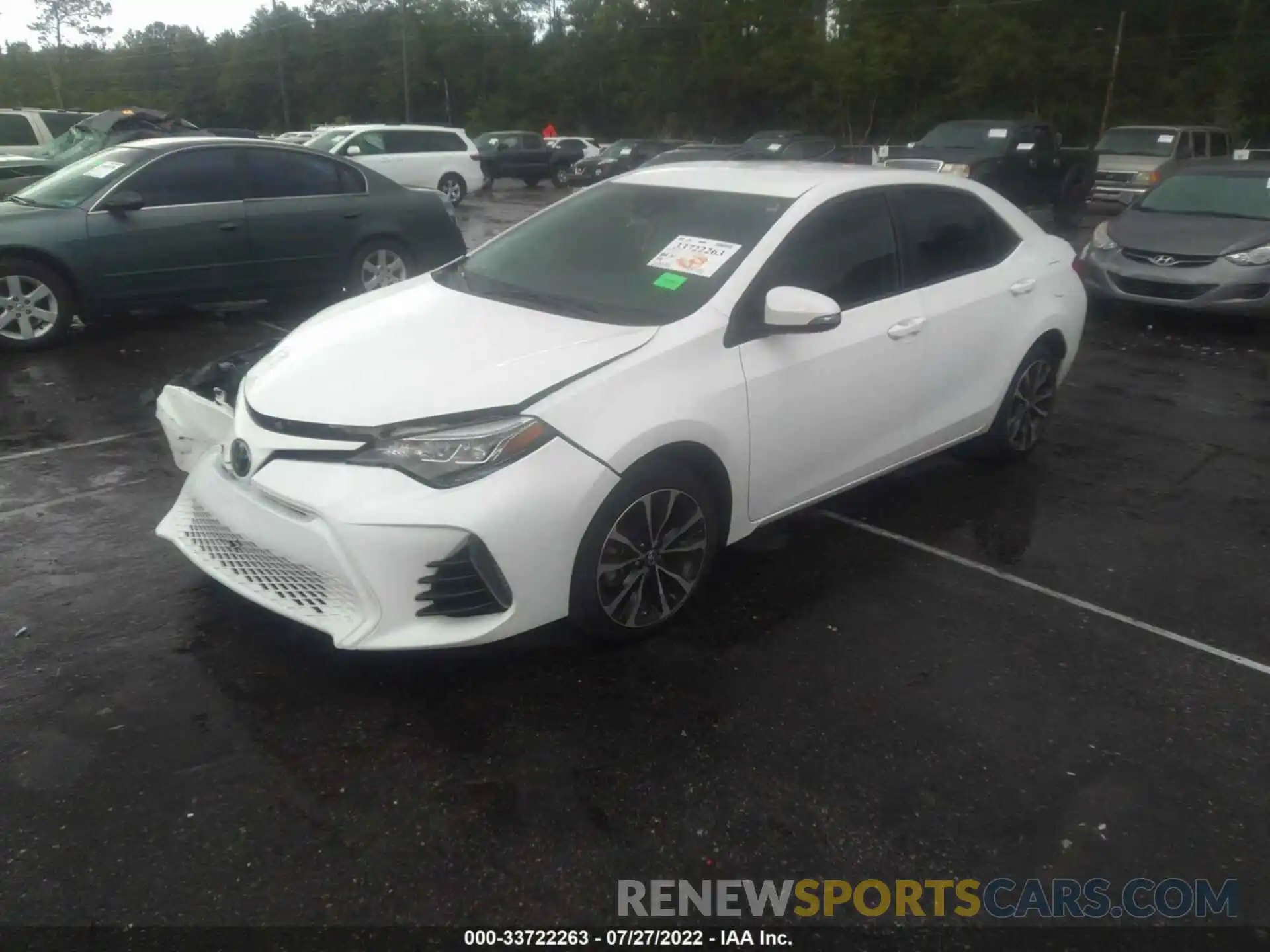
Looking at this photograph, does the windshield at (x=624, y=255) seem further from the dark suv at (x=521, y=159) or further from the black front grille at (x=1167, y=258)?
the dark suv at (x=521, y=159)

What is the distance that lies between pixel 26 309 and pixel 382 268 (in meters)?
2.74

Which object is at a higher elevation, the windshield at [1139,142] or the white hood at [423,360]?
the white hood at [423,360]

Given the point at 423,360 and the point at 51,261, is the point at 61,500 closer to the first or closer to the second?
the point at 423,360

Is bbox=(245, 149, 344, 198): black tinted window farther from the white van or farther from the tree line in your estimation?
the tree line

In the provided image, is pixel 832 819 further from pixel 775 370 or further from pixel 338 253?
pixel 338 253

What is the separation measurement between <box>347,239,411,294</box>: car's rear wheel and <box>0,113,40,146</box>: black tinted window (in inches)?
430

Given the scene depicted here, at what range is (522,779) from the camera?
3068 mm

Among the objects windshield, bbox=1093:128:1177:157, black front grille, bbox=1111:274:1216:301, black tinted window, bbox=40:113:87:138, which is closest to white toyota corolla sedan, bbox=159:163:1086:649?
black front grille, bbox=1111:274:1216:301

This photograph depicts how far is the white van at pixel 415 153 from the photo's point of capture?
20188 mm

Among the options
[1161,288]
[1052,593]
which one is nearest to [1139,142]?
[1161,288]

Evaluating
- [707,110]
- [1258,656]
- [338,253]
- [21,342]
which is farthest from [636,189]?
[707,110]

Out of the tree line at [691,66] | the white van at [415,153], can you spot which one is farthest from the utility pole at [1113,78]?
the white van at [415,153]

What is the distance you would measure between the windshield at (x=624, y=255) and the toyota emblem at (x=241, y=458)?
4.03 ft

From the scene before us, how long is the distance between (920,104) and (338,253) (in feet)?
124
